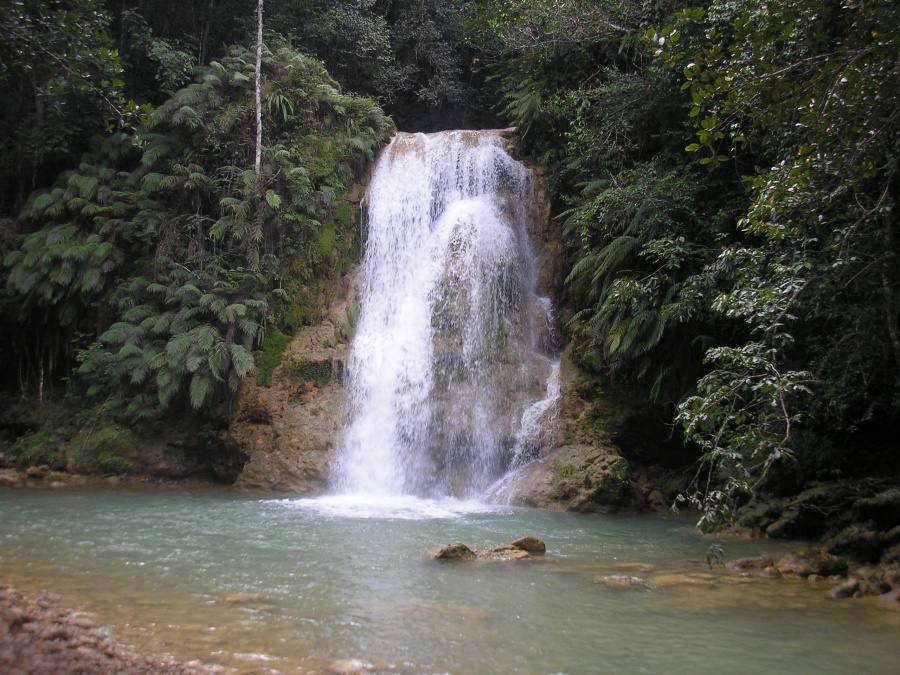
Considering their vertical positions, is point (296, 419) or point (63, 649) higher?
point (296, 419)

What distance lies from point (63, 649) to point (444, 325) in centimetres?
1104

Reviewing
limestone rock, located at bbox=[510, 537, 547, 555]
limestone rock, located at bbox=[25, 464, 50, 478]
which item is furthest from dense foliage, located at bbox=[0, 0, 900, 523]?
limestone rock, located at bbox=[510, 537, 547, 555]

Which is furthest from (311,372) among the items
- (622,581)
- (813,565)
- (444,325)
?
(813,565)

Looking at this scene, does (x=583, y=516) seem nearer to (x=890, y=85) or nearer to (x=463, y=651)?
(x=463, y=651)

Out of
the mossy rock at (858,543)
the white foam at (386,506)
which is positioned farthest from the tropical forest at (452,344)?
the white foam at (386,506)

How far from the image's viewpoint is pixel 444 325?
14555mm

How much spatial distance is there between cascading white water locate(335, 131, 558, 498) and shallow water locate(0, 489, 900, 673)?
3.54 m

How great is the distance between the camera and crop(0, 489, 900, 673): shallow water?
4551mm

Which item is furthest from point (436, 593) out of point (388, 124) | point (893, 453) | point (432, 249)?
point (388, 124)

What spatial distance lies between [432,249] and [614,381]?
5559 millimetres

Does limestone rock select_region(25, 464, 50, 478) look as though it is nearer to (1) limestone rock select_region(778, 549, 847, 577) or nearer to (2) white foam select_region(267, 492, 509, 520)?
(2) white foam select_region(267, 492, 509, 520)

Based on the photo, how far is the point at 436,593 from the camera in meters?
6.00

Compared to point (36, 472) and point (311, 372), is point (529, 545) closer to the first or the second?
point (311, 372)

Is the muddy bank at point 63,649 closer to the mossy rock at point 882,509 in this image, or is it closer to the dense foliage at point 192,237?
the mossy rock at point 882,509
